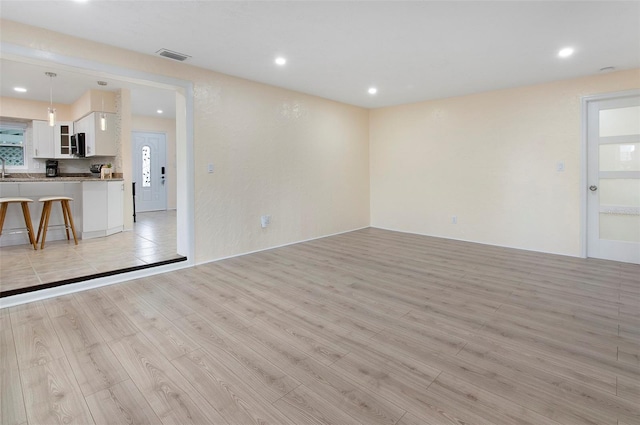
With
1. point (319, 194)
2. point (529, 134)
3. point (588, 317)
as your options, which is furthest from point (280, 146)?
point (588, 317)

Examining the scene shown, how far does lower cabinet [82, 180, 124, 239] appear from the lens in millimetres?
5406

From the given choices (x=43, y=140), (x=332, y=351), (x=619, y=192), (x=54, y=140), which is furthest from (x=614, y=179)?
(x=43, y=140)

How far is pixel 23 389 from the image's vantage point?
1.78 metres

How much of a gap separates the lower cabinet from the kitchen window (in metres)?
3.38

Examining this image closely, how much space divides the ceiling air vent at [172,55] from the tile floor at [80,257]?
2.50 meters

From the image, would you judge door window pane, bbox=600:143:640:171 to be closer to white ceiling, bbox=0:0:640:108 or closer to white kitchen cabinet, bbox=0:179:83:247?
white ceiling, bbox=0:0:640:108

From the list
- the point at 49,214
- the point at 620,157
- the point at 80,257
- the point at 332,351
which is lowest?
the point at 332,351

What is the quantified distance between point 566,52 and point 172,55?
4.46 m

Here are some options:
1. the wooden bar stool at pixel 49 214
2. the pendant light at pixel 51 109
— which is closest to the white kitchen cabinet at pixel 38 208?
the wooden bar stool at pixel 49 214

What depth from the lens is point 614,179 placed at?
4348 mm

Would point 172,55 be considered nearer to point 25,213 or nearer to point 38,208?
point 25,213

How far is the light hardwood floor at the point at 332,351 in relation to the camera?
1.63 metres

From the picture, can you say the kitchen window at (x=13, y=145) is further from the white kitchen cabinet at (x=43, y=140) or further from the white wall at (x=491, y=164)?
the white wall at (x=491, y=164)

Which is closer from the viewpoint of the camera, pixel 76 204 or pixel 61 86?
pixel 76 204
